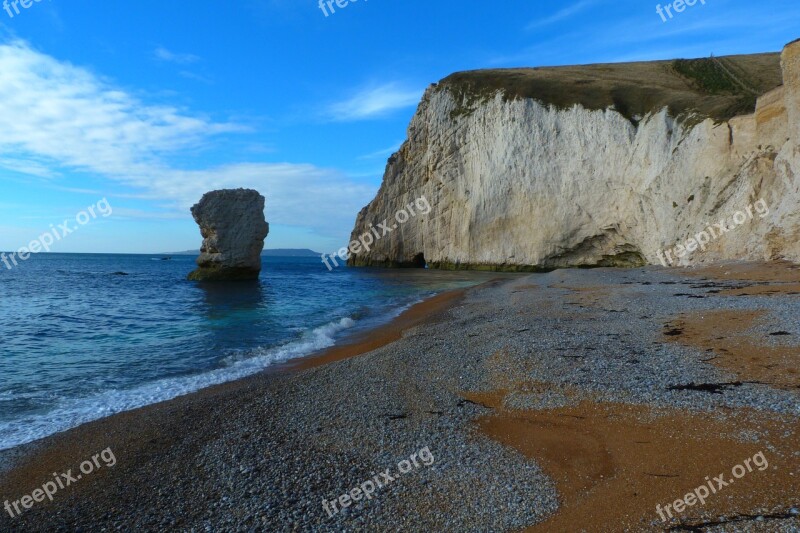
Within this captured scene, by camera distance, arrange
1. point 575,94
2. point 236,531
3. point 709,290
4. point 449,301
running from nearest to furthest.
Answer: point 236,531, point 709,290, point 449,301, point 575,94

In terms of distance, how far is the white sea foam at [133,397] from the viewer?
854 cm

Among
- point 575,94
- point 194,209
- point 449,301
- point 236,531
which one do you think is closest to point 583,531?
point 236,531

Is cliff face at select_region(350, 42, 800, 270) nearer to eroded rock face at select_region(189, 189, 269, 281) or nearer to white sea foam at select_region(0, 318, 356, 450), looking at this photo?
eroded rock face at select_region(189, 189, 269, 281)

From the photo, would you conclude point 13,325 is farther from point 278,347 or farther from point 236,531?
point 236,531

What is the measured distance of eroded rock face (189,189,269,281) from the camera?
42.0 meters

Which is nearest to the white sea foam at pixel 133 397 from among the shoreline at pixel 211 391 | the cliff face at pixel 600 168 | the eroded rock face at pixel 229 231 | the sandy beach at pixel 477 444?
the shoreline at pixel 211 391

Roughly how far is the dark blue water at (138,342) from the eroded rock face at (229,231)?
10869 millimetres

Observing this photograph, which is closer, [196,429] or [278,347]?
[196,429]

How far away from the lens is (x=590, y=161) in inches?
1729

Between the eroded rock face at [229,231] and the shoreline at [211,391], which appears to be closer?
the shoreline at [211,391]

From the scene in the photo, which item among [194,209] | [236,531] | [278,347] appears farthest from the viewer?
[194,209]

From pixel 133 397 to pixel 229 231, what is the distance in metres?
34.4

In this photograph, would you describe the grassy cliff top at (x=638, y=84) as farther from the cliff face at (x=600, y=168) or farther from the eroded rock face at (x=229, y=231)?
the eroded rock face at (x=229, y=231)

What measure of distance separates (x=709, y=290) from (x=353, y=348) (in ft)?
49.3
